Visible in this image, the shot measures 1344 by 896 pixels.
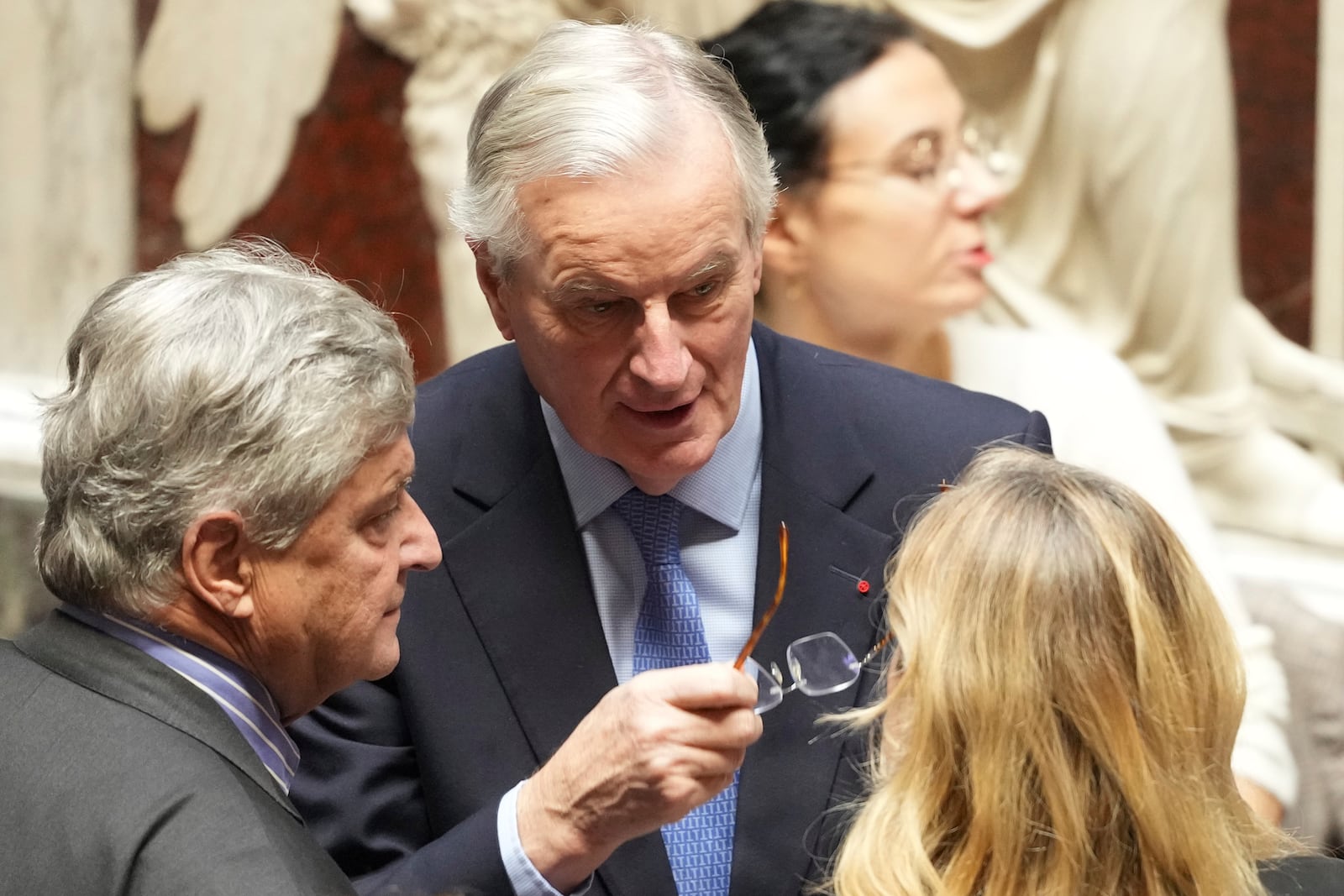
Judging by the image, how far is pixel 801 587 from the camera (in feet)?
7.39

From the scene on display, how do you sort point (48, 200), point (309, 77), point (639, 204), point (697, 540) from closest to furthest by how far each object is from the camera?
1. point (639, 204)
2. point (697, 540)
3. point (309, 77)
4. point (48, 200)

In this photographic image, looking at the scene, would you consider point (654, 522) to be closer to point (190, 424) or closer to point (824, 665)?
point (824, 665)

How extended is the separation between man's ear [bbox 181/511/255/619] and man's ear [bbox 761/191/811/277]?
2.31 m

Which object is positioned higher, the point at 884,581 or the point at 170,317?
the point at 170,317

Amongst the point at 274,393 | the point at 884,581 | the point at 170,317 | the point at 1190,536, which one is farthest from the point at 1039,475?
the point at 1190,536

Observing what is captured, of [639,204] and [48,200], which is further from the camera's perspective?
[48,200]

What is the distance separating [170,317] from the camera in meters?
1.70

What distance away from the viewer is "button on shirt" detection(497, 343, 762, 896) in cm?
224

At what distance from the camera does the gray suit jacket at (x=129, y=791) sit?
1.50 meters

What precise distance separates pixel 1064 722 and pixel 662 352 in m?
0.70

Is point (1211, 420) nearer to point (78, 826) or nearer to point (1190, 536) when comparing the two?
point (1190, 536)

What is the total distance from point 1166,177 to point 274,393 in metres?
3.12

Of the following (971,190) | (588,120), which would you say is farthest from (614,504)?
(971,190)

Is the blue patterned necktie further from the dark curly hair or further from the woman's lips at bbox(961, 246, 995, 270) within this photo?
the woman's lips at bbox(961, 246, 995, 270)
